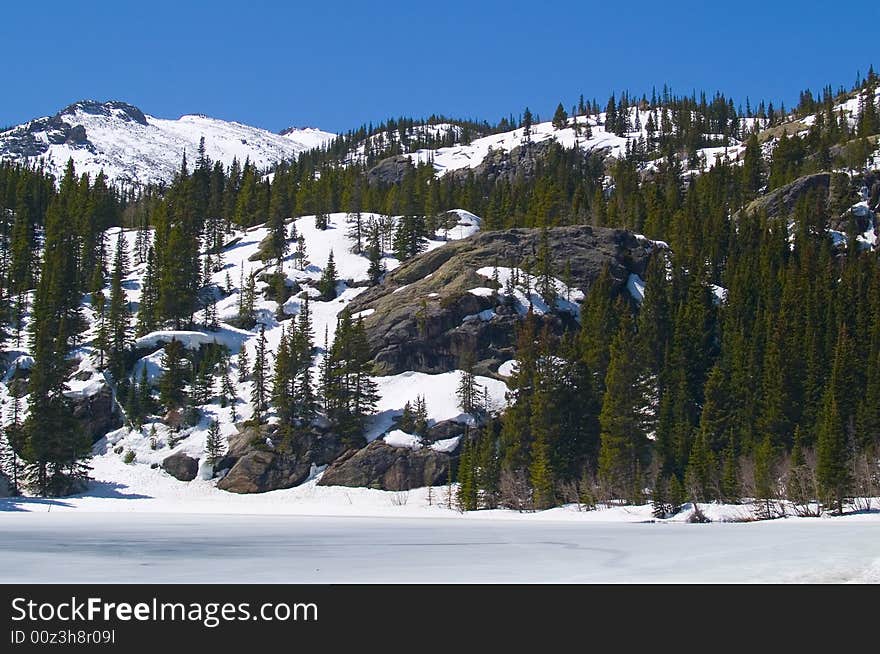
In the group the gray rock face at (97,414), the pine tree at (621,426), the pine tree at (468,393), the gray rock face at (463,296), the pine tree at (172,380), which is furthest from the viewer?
the gray rock face at (463,296)

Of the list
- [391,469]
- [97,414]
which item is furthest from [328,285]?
[391,469]

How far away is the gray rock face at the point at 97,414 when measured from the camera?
8488 centimetres

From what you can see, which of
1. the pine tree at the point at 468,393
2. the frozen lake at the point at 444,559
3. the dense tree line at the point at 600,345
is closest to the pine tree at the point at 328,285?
the dense tree line at the point at 600,345

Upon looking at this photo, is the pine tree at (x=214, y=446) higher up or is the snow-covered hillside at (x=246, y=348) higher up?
the snow-covered hillside at (x=246, y=348)

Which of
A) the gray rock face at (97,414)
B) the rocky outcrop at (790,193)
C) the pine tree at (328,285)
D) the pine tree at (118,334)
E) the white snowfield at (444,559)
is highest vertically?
the rocky outcrop at (790,193)

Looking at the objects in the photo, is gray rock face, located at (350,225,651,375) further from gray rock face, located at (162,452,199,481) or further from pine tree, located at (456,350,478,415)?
gray rock face, located at (162,452,199,481)

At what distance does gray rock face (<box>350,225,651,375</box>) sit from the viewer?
8844 centimetres

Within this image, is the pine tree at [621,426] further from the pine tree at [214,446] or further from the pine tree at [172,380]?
the pine tree at [172,380]

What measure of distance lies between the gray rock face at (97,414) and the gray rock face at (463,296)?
2846 cm

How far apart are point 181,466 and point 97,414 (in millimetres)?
14506

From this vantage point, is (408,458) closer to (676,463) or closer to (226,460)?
(226,460)

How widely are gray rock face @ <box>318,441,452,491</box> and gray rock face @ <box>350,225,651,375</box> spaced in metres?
15.3
